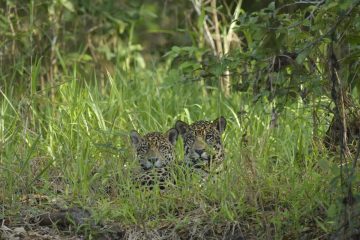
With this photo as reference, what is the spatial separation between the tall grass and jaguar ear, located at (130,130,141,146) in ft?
0.24

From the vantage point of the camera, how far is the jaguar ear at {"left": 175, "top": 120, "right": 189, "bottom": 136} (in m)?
7.79

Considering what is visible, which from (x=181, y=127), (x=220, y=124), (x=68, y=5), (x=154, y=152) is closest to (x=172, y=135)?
(x=181, y=127)

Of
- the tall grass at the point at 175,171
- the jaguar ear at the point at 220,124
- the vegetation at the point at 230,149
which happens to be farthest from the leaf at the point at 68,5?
the jaguar ear at the point at 220,124

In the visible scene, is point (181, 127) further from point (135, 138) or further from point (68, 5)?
point (68, 5)

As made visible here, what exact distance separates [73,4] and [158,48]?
6.43 ft

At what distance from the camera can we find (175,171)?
7391 mm

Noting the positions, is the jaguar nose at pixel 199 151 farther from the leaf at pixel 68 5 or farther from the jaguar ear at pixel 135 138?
the leaf at pixel 68 5

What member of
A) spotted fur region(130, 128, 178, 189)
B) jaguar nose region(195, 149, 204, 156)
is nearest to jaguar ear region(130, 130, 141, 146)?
spotted fur region(130, 128, 178, 189)

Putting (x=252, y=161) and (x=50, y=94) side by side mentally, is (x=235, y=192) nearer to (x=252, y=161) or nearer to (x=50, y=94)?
(x=252, y=161)

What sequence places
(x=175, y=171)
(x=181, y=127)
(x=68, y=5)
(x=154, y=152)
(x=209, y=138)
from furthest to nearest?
(x=68, y=5) < (x=181, y=127) < (x=209, y=138) < (x=154, y=152) < (x=175, y=171)

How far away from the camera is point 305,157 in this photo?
728 cm

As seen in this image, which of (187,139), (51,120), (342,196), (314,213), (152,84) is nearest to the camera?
(342,196)

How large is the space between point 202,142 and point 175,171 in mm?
362

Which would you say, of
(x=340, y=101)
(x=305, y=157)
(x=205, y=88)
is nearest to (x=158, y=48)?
(x=205, y=88)
